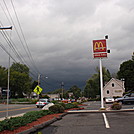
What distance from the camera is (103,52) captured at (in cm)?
2025

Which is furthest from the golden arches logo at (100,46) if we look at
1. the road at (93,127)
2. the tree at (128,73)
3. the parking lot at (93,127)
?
the tree at (128,73)

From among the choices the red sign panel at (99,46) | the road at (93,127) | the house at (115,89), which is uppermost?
the red sign panel at (99,46)

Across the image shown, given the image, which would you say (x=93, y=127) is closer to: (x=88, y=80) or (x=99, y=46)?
(x=99, y=46)

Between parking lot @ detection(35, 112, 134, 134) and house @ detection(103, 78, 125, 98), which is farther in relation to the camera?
house @ detection(103, 78, 125, 98)

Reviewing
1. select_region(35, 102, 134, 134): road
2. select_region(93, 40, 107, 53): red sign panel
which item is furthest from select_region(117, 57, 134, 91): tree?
select_region(35, 102, 134, 134): road

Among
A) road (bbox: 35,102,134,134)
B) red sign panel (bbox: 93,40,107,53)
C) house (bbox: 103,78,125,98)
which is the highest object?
red sign panel (bbox: 93,40,107,53)

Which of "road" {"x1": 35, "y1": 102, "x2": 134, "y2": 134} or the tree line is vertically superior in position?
the tree line

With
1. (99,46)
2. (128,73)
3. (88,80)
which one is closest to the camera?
(99,46)

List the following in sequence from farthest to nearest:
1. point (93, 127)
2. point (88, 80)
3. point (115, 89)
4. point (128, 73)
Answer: point (88, 80) < point (128, 73) < point (115, 89) < point (93, 127)

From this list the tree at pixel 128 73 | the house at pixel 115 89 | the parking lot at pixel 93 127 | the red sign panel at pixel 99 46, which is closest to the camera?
the parking lot at pixel 93 127

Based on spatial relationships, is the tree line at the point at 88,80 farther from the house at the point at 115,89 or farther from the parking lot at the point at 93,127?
the parking lot at the point at 93,127

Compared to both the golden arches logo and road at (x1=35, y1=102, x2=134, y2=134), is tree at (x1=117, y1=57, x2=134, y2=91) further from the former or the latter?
road at (x1=35, y1=102, x2=134, y2=134)

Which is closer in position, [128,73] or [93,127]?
[93,127]

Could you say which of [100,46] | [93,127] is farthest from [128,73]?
[93,127]
